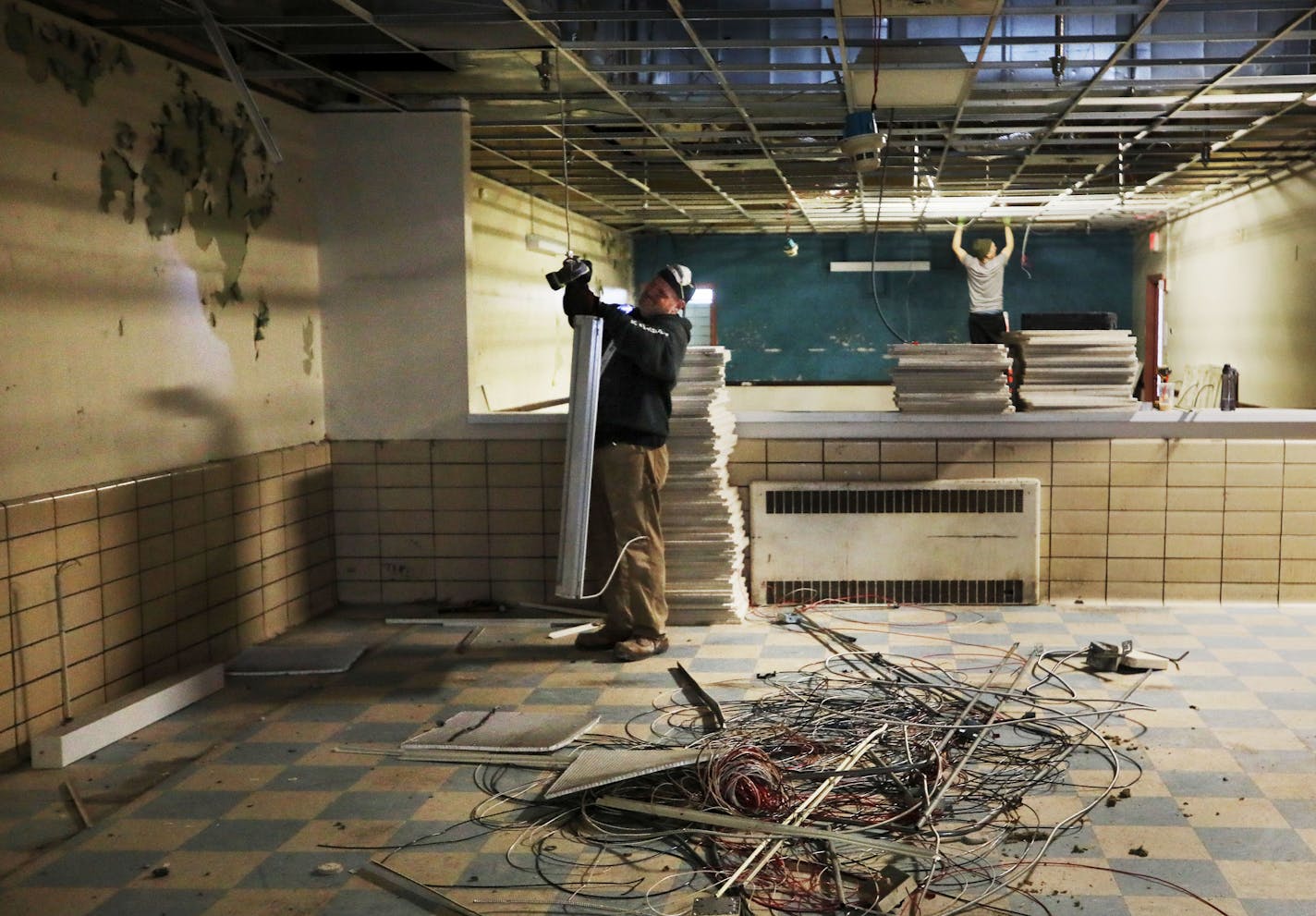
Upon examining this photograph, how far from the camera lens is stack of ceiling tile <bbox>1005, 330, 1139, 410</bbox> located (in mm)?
6141

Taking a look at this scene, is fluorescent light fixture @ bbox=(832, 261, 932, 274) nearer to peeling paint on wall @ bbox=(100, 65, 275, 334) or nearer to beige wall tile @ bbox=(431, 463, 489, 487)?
beige wall tile @ bbox=(431, 463, 489, 487)

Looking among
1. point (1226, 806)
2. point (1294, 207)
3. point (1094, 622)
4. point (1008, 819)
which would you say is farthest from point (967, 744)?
point (1294, 207)

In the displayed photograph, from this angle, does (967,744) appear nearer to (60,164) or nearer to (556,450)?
(556,450)

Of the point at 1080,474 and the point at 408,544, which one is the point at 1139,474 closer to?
the point at 1080,474

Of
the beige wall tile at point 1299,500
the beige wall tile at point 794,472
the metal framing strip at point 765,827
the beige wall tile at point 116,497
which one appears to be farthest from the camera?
the beige wall tile at point 794,472

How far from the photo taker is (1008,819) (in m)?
3.41

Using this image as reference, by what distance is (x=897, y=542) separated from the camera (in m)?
6.18

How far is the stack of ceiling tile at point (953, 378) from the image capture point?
20.1 feet

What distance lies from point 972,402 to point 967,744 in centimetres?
262

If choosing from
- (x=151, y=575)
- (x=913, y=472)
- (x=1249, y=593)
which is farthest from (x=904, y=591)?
(x=151, y=575)

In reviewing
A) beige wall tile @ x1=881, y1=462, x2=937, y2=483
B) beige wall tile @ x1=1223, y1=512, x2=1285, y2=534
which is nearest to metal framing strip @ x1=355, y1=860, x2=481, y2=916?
beige wall tile @ x1=881, y1=462, x2=937, y2=483

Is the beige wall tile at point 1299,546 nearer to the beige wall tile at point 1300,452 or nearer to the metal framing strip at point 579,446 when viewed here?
the beige wall tile at point 1300,452

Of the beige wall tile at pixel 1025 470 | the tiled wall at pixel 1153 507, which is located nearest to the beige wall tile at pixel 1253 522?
the tiled wall at pixel 1153 507

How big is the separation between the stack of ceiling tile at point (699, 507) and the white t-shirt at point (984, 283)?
4369 mm
